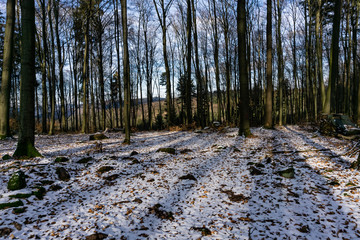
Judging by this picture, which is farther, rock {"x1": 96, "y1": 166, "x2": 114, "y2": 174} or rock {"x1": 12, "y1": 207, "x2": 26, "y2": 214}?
rock {"x1": 96, "y1": 166, "x2": 114, "y2": 174}

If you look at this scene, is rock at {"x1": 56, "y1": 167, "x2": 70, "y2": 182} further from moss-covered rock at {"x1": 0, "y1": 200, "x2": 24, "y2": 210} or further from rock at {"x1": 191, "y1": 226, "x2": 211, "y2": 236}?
rock at {"x1": 191, "y1": 226, "x2": 211, "y2": 236}

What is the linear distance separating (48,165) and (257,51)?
28.6 m

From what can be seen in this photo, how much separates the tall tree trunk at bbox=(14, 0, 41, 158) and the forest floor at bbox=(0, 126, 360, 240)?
56 centimetres

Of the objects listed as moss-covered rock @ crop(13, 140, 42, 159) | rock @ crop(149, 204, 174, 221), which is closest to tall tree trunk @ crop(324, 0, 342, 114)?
rock @ crop(149, 204, 174, 221)

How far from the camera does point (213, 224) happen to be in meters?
3.44

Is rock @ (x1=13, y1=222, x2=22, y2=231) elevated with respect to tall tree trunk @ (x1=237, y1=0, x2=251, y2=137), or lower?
lower

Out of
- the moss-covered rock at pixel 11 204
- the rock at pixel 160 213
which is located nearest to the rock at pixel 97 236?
the rock at pixel 160 213

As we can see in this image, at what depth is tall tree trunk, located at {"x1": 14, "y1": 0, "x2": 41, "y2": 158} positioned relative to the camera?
6020mm

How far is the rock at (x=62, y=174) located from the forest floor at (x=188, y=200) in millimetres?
134

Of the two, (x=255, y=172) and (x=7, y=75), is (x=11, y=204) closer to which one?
(x=255, y=172)

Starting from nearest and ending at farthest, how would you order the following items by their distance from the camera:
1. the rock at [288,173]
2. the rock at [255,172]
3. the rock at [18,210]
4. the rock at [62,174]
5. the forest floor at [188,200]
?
the forest floor at [188,200] → the rock at [18,210] → the rock at [62,174] → the rock at [288,173] → the rock at [255,172]

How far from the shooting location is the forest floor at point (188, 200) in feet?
10.3

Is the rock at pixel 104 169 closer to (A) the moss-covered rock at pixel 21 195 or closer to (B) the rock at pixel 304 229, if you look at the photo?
(A) the moss-covered rock at pixel 21 195

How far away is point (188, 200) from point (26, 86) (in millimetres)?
6155
